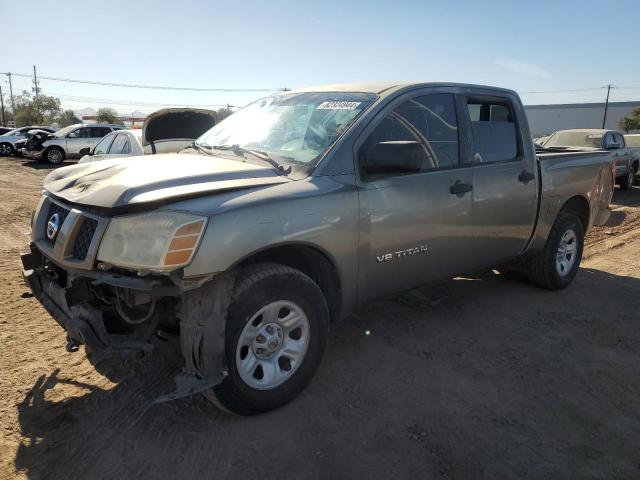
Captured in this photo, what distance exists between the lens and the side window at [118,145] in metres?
9.77

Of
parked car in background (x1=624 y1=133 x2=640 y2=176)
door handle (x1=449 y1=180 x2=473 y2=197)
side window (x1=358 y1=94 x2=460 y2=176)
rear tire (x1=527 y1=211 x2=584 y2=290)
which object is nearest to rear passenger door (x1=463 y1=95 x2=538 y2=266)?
door handle (x1=449 y1=180 x2=473 y2=197)

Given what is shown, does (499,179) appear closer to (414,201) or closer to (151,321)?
(414,201)

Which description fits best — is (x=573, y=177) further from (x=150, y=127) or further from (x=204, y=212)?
(x=150, y=127)

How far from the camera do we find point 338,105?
11.9 ft

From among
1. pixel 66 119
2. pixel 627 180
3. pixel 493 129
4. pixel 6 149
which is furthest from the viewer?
pixel 66 119

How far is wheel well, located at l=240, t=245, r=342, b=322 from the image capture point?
120 inches

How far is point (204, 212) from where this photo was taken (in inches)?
102

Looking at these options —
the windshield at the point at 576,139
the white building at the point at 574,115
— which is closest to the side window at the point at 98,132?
the windshield at the point at 576,139

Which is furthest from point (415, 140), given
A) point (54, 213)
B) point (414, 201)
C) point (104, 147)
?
point (104, 147)

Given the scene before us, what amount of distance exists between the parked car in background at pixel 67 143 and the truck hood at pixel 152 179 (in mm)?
19562

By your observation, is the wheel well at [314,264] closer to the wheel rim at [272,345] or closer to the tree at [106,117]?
the wheel rim at [272,345]

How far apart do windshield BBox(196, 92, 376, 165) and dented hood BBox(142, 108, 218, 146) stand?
5.00 metres

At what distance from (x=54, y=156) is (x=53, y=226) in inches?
826

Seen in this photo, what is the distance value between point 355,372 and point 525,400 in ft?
3.76
